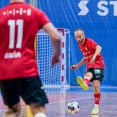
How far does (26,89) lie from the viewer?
4.72 m

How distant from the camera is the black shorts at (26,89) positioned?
4715 mm

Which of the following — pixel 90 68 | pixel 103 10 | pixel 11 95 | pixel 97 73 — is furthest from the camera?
pixel 103 10

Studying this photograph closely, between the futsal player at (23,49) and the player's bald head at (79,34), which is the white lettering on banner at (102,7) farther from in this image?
the futsal player at (23,49)

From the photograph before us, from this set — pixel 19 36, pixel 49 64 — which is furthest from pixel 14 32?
pixel 49 64

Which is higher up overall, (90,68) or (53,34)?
(53,34)

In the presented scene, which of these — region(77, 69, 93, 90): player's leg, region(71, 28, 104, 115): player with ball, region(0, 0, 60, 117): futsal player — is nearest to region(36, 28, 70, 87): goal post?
region(71, 28, 104, 115): player with ball

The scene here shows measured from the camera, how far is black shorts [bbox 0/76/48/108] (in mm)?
4715

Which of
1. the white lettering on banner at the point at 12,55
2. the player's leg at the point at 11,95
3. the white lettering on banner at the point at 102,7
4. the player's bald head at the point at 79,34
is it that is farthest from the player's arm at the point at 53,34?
the white lettering on banner at the point at 102,7

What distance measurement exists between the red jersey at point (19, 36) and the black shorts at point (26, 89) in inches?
2.1

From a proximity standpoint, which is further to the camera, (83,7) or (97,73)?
(83,7)

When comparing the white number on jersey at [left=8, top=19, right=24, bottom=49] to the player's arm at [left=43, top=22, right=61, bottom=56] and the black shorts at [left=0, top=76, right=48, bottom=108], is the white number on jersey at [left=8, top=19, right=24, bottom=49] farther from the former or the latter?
the black shorts at [left=0, top=76, right=48, bottom=108]

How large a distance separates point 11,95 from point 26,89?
209 millimetres

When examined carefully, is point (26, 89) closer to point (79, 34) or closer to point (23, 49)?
point (23, 49)

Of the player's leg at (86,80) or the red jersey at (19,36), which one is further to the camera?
the player's leg at (86,80)
